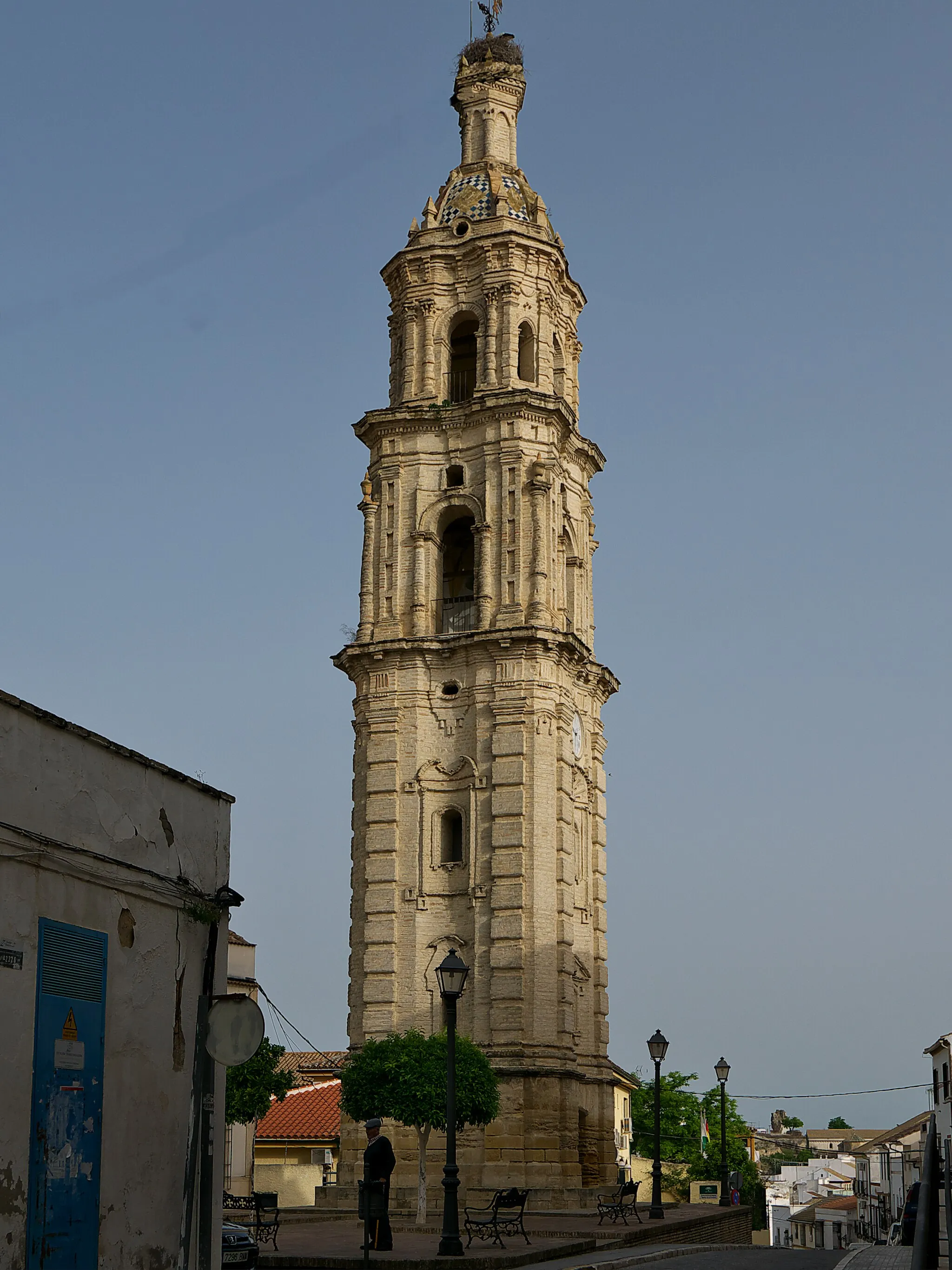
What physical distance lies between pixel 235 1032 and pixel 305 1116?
1600 inches

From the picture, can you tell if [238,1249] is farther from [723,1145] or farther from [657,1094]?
[723,1145]

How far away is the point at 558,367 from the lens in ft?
153

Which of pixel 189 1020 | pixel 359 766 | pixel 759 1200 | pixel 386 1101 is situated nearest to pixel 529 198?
pixel 359 766

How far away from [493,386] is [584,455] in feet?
11.9

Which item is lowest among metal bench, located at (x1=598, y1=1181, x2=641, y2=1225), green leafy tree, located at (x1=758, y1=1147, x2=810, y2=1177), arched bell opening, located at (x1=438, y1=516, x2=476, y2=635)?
green leafy tree, located at (x1=758, y1=1147, x2=810, y2=1177)

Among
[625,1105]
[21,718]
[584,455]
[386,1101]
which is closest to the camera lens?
[21,718]

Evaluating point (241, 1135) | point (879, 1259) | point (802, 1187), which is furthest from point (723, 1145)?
point (802, 1187)

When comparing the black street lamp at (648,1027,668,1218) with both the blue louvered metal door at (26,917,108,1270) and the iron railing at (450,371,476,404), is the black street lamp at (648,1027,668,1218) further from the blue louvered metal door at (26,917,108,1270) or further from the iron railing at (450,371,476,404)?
the blue louvered metal door at (26,917,108,1270)

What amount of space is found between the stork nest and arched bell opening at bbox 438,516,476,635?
15552 mm

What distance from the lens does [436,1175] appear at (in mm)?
38094

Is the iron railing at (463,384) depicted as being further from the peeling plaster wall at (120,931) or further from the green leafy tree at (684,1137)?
the green leafy tree at (684,1137)

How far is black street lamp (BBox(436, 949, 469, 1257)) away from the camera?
67.3 feet

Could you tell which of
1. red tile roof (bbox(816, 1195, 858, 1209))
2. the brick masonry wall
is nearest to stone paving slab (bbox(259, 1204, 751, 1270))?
the brick masonry wall

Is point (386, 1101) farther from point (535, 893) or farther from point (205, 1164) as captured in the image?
point (205, 1164)
